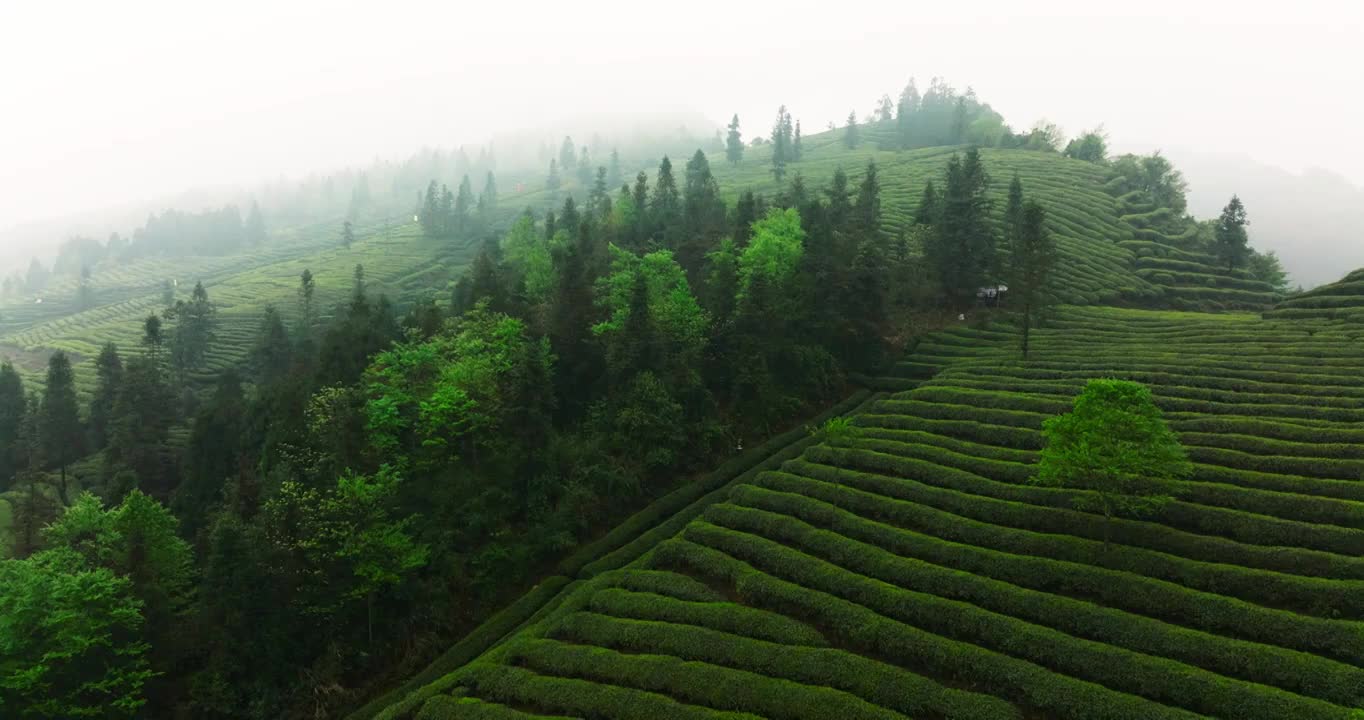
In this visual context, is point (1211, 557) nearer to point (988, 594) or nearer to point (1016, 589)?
point (1016, 589)

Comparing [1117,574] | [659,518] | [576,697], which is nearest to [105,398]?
[659,518]

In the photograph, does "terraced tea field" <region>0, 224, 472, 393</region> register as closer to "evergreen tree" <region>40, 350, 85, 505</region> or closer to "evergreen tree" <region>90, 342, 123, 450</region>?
"evergreen tree" <region>90, 342, 123, 450</region>

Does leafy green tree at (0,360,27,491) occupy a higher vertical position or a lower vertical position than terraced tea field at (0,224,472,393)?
lower

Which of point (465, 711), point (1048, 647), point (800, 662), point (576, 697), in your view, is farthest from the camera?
point (465, 711)

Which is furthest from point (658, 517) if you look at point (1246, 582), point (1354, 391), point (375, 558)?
point (1354, 391)

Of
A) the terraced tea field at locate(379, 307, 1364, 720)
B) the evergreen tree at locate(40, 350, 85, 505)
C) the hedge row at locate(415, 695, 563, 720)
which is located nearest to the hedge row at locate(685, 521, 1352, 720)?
the terraced tea field at locate(379, 307, 1364, 720)

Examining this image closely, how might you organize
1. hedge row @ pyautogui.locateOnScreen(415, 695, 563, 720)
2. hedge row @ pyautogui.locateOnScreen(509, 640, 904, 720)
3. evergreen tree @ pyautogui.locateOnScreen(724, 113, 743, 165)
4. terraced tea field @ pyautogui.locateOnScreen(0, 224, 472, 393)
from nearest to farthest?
hedge row @ pyautogui.locateOnScreen(509, 640, 904, 720)
hedge row @ pyautogui.locateOnScreen(415, 695, 563, 720)
terraced tea field @ pyautogui.locateOnScreen(0, 224, 472, 393)
evergreen tree @ pyautogui.locateOnScreen(724, 113, 743, 165)

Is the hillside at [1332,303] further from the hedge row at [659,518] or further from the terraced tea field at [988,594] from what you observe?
the hedge row at [659,518]
